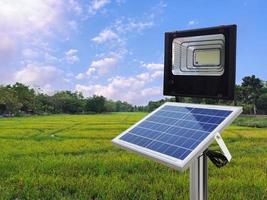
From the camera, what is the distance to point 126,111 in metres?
11.8

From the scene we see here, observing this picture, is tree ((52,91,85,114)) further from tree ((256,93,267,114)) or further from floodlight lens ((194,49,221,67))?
floodlight lens ((194,49,221,67))

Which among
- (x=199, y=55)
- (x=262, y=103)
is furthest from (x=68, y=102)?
(x=199, y=55)

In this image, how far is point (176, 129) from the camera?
2.07m

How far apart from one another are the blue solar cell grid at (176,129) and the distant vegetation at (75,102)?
4478 mm

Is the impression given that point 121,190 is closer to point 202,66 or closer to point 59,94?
point 202,66

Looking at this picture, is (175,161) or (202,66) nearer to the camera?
(175,161)

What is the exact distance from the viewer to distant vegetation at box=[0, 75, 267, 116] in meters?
10.4

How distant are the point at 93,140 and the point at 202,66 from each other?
211 inches

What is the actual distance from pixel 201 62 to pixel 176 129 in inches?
13.7

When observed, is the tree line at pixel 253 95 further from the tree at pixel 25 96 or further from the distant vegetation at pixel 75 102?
the tree at pixel 25 96

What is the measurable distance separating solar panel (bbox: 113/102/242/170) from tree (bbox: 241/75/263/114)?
813 centimetres

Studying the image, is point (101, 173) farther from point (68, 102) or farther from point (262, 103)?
point (68, 102)

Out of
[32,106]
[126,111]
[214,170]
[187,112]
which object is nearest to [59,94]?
[32,106]

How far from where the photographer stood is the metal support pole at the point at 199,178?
6.73ft
